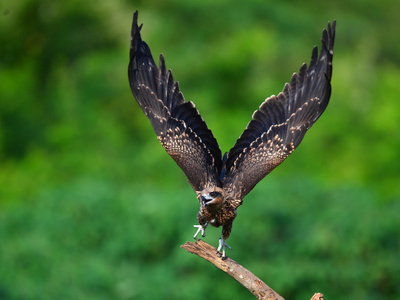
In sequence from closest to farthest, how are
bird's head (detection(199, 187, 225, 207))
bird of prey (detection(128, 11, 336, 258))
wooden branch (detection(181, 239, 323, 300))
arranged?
1. bird's head (detection(199, 187, 225, 207))
2. wooden branch (detection(181, 239, 323, 300))
3. bird of prey (detection(128, 11, 336, 258))

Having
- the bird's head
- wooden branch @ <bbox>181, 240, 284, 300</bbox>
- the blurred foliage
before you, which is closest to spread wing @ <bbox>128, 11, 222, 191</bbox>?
the bird's head

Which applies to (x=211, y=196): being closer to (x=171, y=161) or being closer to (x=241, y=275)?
(x=241, y=275)

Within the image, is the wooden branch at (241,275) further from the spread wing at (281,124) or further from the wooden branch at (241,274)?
the spread wing at (281,124)

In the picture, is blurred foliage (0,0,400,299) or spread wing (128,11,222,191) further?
blurred foliage (0,0,400,299)

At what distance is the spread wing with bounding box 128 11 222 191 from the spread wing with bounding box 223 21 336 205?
0.22 m

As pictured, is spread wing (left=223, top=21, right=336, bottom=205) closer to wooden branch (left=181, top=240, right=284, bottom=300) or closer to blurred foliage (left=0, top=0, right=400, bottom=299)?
wooden branch (left=181, top=240, right=284, bottom=300)

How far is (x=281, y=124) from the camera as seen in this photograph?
847cm

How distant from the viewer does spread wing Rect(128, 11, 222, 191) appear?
8.20 metres

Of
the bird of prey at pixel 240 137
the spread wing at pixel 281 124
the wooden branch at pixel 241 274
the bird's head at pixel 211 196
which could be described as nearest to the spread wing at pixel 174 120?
the bird of prey at pixel 240 137

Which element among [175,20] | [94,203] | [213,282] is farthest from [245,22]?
[213,282]

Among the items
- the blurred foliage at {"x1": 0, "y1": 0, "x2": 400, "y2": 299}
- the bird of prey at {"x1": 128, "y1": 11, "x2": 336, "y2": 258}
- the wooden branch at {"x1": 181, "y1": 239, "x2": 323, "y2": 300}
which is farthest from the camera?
the blurred foliage at {"x1": 0, "y1": 0, "x2": 400, "y2": 299}

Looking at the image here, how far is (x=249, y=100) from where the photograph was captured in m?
24.3

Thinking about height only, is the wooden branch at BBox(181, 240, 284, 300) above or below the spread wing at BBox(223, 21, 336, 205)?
below

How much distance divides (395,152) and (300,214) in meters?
5.91
